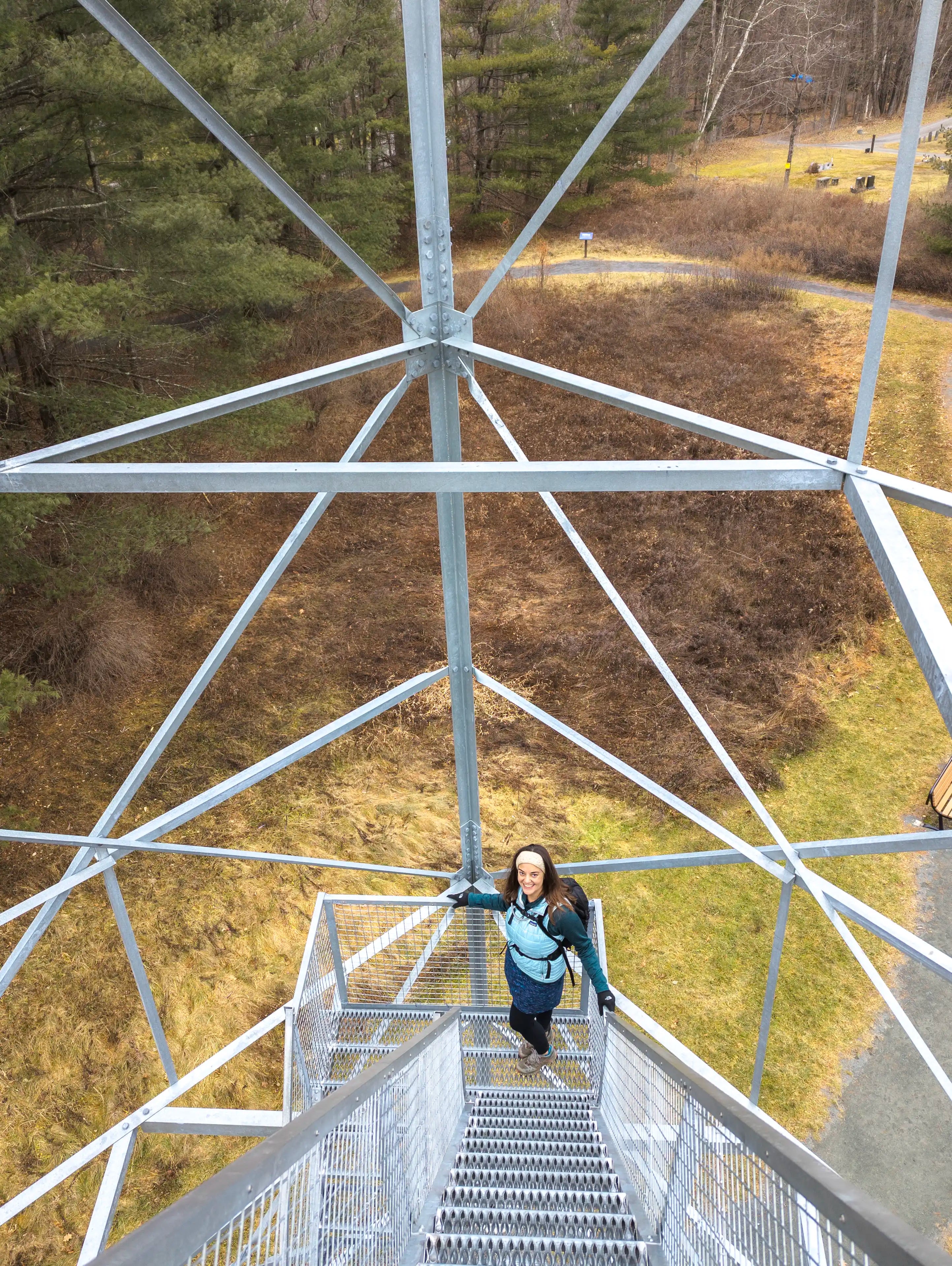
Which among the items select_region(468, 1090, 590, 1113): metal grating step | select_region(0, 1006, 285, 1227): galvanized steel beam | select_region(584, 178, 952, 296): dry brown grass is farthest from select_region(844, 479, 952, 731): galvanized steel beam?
select_region(584, 178, 952, 296): dry brown grass

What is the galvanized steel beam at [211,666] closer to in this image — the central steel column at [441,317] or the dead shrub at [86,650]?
the central steel column at [441,317]

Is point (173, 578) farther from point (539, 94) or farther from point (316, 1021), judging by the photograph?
point (539, 94)

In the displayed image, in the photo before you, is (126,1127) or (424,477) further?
(126,1127)

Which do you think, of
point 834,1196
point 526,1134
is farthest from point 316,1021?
point 834,1196

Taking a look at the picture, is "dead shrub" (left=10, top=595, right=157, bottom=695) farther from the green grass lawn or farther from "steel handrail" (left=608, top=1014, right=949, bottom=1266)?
"steel handrail" (left=608, top=1014, right=949, bottom=1266)

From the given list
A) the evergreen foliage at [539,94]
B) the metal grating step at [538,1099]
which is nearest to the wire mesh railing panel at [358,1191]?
the metal grating step at [538,1099]
